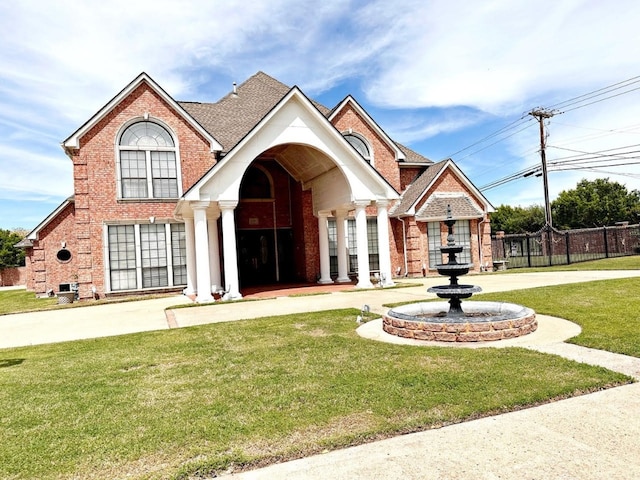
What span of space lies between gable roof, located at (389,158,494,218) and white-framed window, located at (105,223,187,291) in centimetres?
1064

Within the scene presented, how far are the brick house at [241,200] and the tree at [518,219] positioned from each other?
4326 centimetres

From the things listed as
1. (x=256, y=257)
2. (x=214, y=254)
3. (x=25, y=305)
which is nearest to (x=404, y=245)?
(x=256, y=257)

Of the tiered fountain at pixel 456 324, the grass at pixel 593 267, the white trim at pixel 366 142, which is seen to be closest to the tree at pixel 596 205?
the grass at pixel 593 267

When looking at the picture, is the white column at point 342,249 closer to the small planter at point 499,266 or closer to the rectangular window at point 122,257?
the rectangular window at point 122,257

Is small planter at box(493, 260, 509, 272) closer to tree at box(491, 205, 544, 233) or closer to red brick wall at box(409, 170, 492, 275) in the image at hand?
red brick wall at box(409, 170, 492, 275)

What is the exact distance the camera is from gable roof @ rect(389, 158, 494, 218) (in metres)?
21.3

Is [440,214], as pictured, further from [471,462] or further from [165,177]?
[471,462]

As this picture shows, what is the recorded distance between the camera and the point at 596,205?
181 ft

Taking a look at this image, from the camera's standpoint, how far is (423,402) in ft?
14.5

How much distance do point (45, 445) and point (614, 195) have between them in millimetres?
65828

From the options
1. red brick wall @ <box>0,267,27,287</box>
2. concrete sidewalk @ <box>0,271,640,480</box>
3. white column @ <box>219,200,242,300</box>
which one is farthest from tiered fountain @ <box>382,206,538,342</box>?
red brick wall @ <box>0,267,27,287</box>

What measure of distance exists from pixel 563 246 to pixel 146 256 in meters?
23.6

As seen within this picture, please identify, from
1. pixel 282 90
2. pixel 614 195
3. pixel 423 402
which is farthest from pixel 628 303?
pixel 614 195

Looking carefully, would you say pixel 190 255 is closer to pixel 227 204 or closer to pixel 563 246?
pixel 227 204
